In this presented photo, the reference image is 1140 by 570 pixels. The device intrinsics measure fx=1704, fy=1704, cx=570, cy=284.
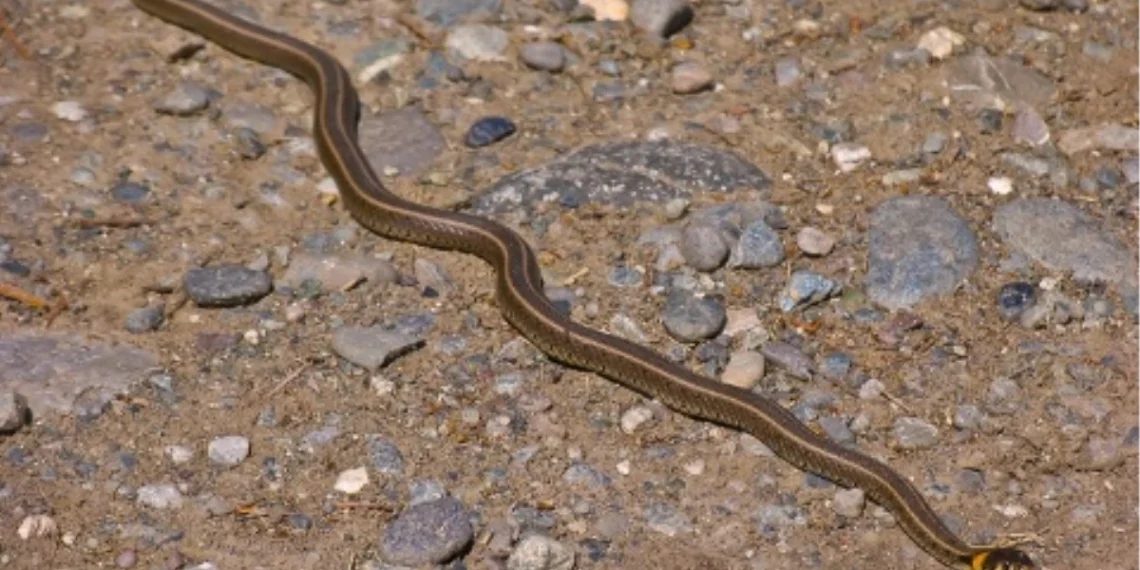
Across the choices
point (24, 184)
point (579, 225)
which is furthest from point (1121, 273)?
point (24, 184)

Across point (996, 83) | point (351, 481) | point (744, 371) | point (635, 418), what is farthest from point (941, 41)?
point (351, 481)

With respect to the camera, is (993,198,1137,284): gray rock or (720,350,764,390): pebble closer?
(720,350,764,390): pebble

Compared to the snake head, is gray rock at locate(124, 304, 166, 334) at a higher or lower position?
higher

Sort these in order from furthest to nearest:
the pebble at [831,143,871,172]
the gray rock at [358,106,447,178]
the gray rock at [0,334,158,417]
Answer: the gray rock at [358,106,447,178]
the pebble at [831,143,871,172]
the gray rock at [0,334,158,417]

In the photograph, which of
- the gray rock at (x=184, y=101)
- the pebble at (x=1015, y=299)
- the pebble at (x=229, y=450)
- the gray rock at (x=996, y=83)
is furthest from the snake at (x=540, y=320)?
the gray rock at (x=996, y=83)

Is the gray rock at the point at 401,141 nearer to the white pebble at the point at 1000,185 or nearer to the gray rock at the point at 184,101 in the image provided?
the gray rock at the point at 184,101

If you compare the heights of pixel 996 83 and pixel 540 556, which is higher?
pixel 540 556

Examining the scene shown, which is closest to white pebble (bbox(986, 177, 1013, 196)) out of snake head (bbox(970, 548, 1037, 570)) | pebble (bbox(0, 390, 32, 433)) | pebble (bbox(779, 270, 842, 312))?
pebble (bbox(779, 270, 842, 312))

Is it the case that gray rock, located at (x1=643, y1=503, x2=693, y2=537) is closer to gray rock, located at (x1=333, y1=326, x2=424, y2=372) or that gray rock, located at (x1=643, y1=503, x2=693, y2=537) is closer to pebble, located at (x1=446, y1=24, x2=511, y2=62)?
gray rock, located at (x1=333, y1=326, x2=424, y2=372)

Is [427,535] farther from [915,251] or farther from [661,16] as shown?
[661,16]
